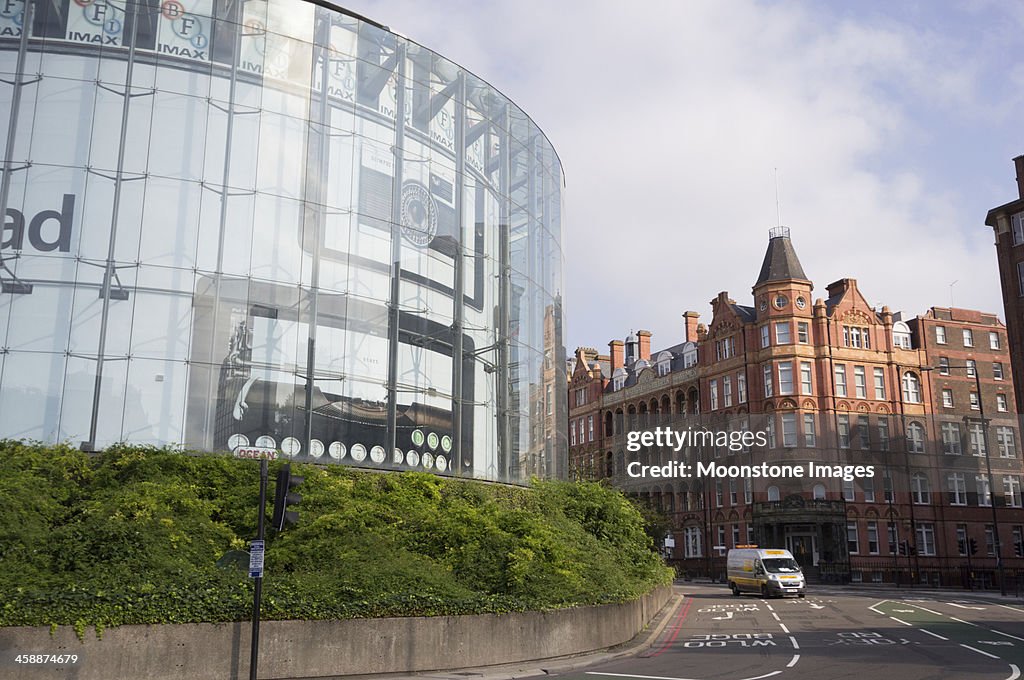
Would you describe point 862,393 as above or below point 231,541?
above

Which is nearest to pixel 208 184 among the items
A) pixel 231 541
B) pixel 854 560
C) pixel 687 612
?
pixel 231 541

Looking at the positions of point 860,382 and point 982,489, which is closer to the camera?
point 860,382

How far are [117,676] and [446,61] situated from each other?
896 inches

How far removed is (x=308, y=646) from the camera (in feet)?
52.1

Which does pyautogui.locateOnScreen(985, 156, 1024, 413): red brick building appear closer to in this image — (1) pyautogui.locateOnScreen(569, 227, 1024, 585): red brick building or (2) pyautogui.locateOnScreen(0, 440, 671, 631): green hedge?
(1) pyautogui.locateOnScreen(569, 227, 1024, 585): red brick building

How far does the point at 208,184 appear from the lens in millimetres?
25688

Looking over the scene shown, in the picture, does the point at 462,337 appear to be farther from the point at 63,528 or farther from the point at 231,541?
the point at 63,528

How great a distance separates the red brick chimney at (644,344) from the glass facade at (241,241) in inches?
2764

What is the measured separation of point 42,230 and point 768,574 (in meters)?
33.1

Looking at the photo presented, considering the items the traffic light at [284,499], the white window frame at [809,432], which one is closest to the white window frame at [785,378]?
the white window frame at [809,432]

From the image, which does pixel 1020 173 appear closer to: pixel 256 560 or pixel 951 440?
pixel 951 440

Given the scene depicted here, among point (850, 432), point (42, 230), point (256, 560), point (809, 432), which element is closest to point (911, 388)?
point (850, 432)

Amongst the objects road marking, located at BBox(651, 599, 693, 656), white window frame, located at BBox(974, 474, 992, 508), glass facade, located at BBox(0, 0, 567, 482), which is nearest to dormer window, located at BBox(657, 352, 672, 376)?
white window frame, located at BBox(974, 474, 992, 508)

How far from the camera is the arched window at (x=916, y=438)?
Result: 2896 inches
